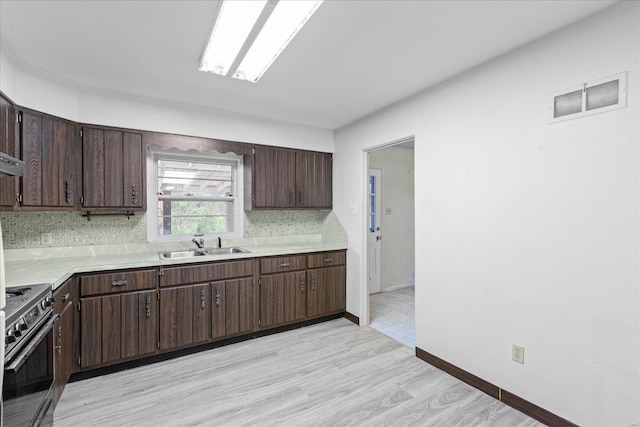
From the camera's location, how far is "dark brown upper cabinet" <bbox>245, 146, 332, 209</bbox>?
11.5 feet

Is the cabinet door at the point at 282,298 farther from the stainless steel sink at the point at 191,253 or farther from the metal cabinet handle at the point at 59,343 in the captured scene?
the metal cabinet handle at the point at 59,343

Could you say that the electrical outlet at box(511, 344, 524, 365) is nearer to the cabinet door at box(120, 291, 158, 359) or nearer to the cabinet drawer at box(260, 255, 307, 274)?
the cabinet drawer at box(260, 255, 307, 274)

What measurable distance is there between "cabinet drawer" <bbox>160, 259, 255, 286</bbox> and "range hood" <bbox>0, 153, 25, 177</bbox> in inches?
51.4

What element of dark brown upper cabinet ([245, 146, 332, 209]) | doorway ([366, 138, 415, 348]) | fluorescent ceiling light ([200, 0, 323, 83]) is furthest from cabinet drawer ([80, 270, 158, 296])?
doorway ([366, 138, 415, 348])

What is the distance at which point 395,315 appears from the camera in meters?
3.86

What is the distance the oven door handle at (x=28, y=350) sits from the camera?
1354 millimetres

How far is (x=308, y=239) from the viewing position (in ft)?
13.6

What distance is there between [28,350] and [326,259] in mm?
2600

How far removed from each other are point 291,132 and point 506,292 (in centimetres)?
279

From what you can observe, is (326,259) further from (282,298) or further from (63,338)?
(63,338)

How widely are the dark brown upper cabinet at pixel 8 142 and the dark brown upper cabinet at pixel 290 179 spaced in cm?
193

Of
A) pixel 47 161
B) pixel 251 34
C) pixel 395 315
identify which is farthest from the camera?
pixel 395 315

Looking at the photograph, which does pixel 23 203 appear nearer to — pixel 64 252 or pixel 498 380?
pixel 64 252

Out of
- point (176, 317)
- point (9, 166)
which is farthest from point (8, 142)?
point (176, 317)
